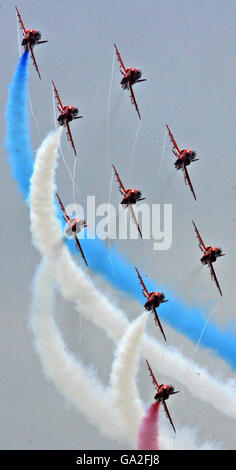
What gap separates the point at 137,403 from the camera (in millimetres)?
49562

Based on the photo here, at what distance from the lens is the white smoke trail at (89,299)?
163 feet

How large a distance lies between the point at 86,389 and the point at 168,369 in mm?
3177

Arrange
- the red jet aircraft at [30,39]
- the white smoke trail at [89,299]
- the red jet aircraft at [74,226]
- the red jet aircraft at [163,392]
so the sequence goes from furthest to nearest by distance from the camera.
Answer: the red jet aircraft at [30,39], the white smoke trail at [89,299], the red jet aircraft at [163,392], the red jet aircraft at [74,226]

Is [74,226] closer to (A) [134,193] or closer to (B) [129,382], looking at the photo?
(A) [134,193]

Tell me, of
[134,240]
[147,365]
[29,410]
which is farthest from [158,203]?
[29,410]

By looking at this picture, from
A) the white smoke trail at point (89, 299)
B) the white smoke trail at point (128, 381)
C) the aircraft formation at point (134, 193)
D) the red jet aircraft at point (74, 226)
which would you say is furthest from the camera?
the white smoke trail at point (89, 299)

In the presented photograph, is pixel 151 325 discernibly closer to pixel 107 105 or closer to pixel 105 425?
pixel 105 425

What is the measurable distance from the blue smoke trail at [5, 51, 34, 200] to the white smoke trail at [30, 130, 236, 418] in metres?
0.55

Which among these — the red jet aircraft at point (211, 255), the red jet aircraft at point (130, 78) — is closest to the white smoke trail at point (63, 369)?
the red jet aircraft at point (211, 255)

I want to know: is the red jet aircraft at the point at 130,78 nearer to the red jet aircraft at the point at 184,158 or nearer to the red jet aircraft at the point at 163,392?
the red jet aircraft at the point at 184,158

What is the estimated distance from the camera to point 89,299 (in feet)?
164

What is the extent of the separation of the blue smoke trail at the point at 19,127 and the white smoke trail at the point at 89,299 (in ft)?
1.79

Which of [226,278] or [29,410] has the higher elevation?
[226,278]

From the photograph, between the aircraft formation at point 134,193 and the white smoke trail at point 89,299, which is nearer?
the aircraft formation at point 134,193
